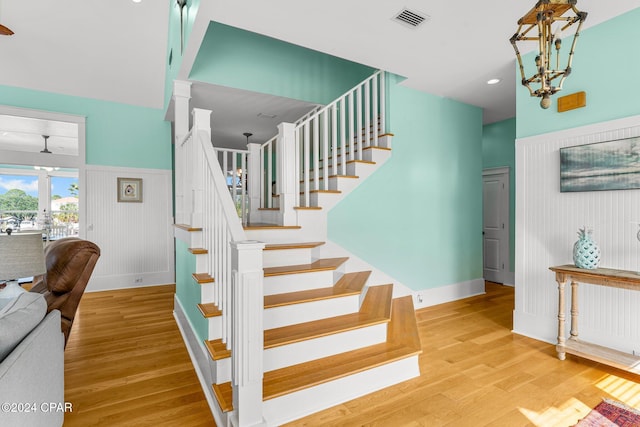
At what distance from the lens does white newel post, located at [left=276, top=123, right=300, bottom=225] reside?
3256 millimetres

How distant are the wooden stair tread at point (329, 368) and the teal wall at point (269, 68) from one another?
11.1 ft

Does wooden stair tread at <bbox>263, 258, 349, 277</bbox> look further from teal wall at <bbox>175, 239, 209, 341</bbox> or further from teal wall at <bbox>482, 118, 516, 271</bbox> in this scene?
teal wall at <bbox>482, 118, 516, 271</bbox>

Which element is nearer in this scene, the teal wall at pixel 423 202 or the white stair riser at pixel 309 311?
the white stair riser at pixel 309 311

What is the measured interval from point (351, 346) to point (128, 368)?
1.79m

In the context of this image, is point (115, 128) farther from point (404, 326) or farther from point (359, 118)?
point (404, 326)

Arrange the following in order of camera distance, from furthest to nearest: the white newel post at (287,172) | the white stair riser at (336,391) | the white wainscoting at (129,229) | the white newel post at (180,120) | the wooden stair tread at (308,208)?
the white wainscoting at (129,229) < the white newel post at (180,120) < the wooden stair tread at (308,208) < the white newel post at (287,172) < the white stair riser at (336,391)

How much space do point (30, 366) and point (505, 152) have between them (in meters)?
6.31

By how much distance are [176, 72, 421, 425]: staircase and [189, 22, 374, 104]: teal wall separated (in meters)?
1.78

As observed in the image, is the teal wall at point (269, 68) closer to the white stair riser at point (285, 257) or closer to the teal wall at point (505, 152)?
the white stair riser at point (285, 257)

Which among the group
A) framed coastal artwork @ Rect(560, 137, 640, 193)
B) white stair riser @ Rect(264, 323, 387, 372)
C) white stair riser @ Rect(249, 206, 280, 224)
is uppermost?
framed coastal artwork @ Rect(560, 137, 640, 193)

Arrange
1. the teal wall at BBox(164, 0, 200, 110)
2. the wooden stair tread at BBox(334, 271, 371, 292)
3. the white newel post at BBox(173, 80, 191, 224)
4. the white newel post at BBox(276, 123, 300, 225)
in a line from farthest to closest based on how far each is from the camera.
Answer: the white newel post at BBox(173, 80, 191, 224) < the white newel post at BBox(276, 123, 300, 225) < the wooden stair tread at BBox(334, 271, 371, 292) < the teal wall at BBox(164, 0, 200, 110)

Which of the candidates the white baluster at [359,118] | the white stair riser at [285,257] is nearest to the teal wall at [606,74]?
the white baluster at [359,118]

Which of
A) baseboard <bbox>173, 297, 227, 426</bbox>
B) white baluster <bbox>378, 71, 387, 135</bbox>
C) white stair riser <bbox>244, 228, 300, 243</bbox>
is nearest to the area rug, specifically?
baseboard <bbox>173, 297, 227, 426</bbox>

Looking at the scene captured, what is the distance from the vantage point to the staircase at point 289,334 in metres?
1.65
